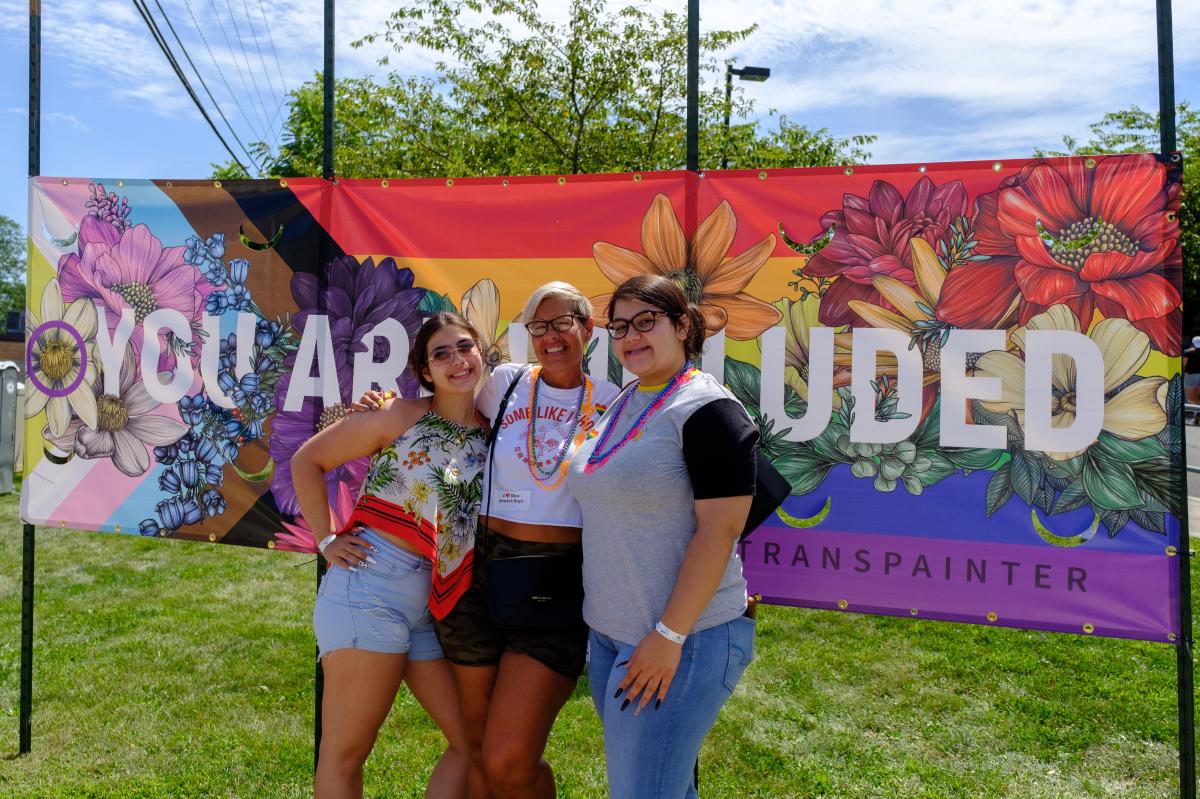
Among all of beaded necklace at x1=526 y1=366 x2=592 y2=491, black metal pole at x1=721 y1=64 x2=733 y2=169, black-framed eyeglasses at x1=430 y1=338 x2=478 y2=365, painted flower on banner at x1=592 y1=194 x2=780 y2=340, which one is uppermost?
black metal pole at x1=721 y1=64 x2=733 y2=169

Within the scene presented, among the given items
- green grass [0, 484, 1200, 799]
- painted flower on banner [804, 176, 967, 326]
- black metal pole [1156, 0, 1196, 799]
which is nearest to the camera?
black metal pole [1156, 0, 1196, 799]

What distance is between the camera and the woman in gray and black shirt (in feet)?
7.47

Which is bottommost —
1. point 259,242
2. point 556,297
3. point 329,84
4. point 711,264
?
point 556,297

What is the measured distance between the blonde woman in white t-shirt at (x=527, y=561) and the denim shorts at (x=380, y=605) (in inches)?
4.2

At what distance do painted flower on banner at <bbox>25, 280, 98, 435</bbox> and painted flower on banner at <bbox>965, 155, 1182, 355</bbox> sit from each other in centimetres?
360

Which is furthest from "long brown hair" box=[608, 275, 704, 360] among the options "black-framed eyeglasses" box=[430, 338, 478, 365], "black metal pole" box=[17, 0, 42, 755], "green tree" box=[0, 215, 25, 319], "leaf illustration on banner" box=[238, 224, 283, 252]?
"green tree" box=[0, 215, 25, 319]

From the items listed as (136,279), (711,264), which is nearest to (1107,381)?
(711,264)

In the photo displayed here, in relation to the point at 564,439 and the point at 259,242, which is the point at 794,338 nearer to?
the point at 564,439

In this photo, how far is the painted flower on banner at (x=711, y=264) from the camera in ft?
11.2

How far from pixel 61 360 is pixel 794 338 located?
123 inches

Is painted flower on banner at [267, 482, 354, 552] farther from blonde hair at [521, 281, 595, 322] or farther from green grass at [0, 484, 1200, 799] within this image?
blonde hair at [521, 281, 595, 322]

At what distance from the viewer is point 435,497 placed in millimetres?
2816

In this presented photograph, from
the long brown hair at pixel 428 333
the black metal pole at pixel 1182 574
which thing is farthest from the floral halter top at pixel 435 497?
the black metal pole at pixel 1182 574

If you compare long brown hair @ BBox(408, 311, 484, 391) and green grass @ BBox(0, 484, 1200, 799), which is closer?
long brown hair @ BBox(408, 311, 484, 391)
